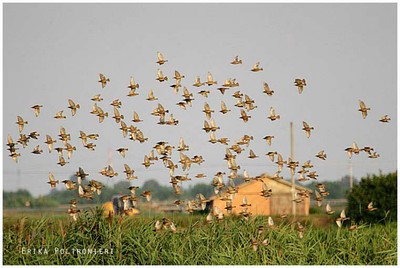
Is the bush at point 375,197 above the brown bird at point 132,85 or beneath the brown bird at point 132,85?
beneath

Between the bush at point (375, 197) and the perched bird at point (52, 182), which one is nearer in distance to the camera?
the perched bird at point (52, 182)

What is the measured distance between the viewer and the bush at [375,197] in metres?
17.2

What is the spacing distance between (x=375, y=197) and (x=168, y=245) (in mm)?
9948

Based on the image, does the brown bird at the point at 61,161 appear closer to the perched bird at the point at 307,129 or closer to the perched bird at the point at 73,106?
the perched bird at the point at 73,106

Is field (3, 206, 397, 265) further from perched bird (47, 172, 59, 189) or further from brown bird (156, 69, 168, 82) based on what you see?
brown bird (156, 69, 168, 82)

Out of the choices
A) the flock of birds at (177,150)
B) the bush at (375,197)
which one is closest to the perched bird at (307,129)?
the flock of birds at (177,150)

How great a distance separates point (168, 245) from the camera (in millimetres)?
8859

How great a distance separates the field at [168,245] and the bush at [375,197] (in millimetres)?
7672

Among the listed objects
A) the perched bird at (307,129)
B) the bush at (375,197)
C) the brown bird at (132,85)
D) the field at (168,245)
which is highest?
the brown bird at (132,85)

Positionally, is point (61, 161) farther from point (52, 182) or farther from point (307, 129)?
point (307, 129)

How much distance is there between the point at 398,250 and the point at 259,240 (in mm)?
2023

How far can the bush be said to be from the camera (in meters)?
17.2

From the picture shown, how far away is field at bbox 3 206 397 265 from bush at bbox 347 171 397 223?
767 cm

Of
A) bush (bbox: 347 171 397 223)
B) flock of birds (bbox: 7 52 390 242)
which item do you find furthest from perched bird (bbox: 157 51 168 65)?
bush (bbox: 347 171 397 223)
